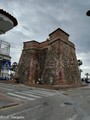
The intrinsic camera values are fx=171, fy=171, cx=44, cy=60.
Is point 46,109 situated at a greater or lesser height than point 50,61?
lesser

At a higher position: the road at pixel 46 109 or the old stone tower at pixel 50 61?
the old stone tower at pixel 50 61

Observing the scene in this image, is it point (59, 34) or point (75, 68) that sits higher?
point (59, 34)

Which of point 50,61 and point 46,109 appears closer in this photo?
point 46,109

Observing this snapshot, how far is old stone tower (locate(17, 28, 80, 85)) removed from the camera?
3385 cm

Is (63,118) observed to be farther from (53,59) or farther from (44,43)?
(44,43)

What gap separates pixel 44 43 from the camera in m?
40.4

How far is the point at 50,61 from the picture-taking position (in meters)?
35.7

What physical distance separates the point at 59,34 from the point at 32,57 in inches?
328

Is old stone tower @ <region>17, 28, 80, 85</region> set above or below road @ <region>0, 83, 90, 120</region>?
above

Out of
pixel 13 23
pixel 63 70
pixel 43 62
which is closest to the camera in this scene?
pixel 13 23

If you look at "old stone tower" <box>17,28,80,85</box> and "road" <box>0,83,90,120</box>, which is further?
"old stone tower" <box>17,28,80,85</box>

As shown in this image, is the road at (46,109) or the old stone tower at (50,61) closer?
the road at (46,109)

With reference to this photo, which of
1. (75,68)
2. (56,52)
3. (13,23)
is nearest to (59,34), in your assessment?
(56,52)

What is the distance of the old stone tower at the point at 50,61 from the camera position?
33.9 metres
